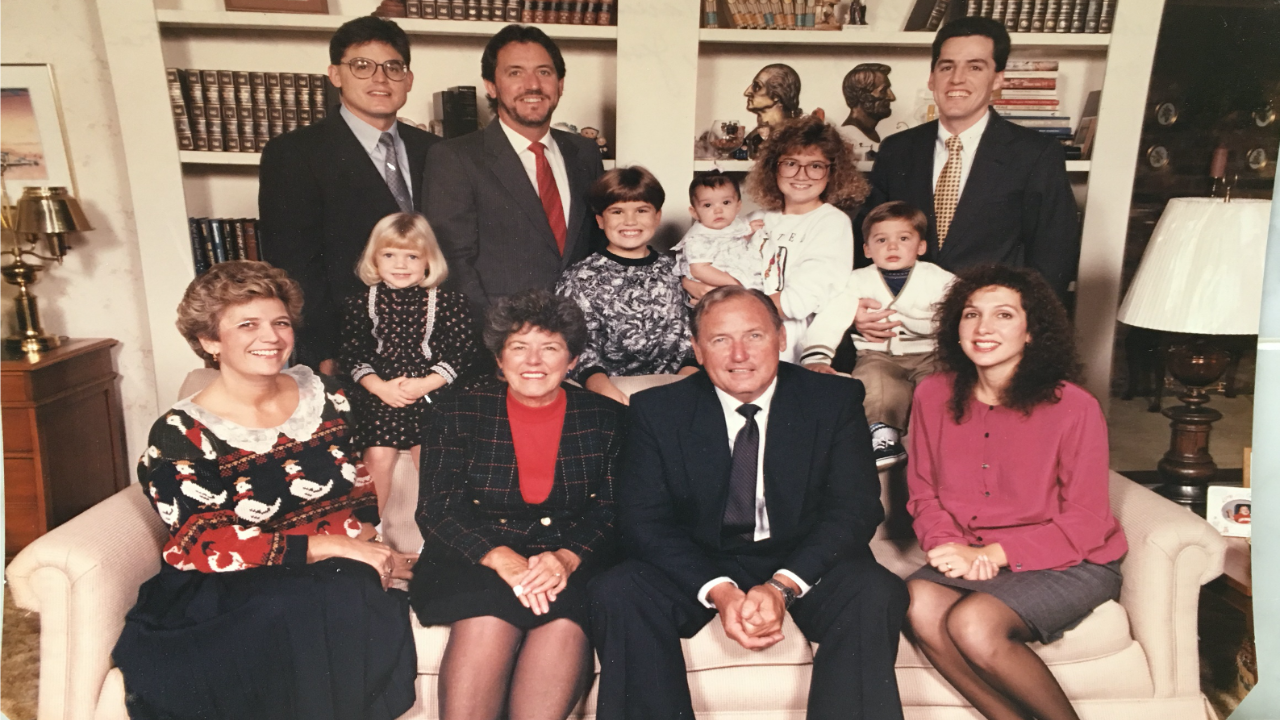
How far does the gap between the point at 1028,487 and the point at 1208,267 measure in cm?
69

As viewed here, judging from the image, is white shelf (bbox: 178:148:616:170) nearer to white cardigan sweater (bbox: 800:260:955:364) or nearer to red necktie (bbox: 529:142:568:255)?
red necktie (bbox: 529:142:568:255)

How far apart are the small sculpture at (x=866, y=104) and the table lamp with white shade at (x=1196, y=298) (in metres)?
0.72

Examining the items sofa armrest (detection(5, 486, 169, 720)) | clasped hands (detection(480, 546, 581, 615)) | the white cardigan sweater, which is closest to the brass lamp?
sofa armrest (detection(5, 486, 169, 720))

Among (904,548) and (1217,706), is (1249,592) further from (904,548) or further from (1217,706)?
(904,548)

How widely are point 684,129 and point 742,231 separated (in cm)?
29

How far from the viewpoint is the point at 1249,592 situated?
6.56 feet

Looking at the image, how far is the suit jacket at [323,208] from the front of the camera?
196 centimetres

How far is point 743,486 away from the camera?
1914 mm

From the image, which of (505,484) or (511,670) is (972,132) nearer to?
(505,484)

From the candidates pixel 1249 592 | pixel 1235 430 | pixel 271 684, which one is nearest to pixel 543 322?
pixel 271 684

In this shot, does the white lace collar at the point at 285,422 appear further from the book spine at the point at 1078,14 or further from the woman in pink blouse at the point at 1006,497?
the book spine at the point at 1078,14

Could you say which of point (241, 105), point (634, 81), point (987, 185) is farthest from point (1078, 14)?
point (241, 105)

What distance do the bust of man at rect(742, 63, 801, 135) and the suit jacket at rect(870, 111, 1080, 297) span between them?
261 millimetres

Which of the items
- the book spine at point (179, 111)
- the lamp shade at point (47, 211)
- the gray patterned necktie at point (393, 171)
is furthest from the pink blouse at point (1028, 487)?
the lamp shade at point (47, 211)
